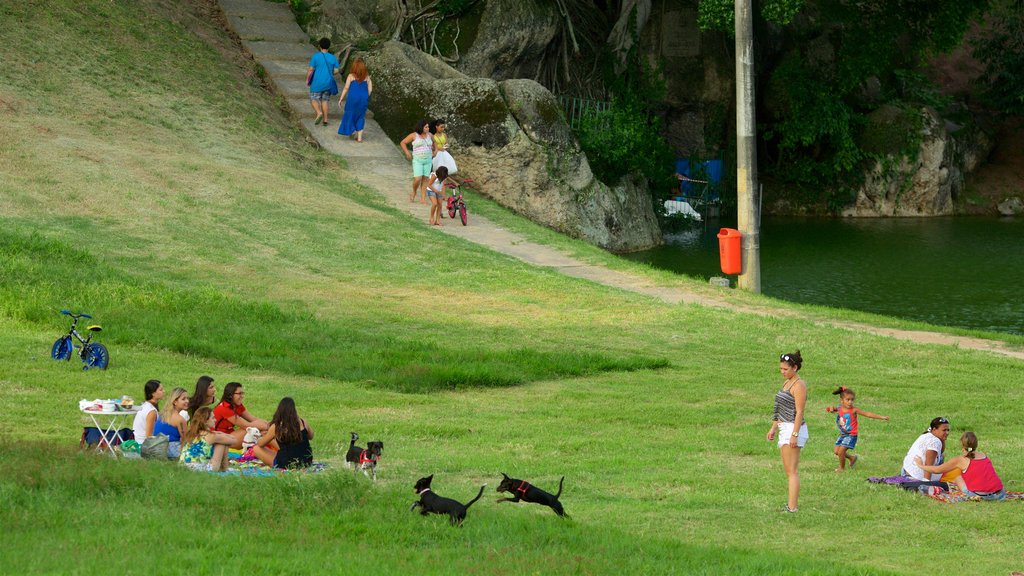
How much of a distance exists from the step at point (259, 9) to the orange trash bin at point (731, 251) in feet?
56.2

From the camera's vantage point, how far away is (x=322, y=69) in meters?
33.7

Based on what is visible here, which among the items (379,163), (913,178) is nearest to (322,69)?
(379,163)

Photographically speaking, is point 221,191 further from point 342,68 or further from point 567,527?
point 567,527

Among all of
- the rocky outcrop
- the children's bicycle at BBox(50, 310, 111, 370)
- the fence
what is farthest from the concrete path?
the rocky outcrop

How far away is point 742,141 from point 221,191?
430 inches

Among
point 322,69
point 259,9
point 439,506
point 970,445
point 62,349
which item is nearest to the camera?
point 439,506

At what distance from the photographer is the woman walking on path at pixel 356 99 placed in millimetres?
32812

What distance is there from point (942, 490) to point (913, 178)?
32.7 m

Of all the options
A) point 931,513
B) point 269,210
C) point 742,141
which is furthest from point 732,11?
point 931,513

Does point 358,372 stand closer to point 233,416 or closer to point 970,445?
point 233,416

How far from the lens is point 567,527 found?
1081 centimetres

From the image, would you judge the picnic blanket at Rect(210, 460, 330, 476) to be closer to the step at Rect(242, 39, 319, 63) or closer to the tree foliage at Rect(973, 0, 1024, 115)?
the step at Rect(242, 39, 319, 63)

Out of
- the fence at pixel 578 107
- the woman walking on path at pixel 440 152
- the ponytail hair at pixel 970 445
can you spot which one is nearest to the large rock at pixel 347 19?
the fence at pixel 578 107

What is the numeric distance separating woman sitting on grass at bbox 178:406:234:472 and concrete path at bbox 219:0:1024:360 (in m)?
13.4
